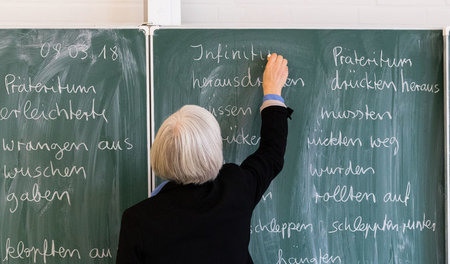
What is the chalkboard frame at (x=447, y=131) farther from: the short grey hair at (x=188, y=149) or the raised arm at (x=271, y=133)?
the short grey hair at (x=188, y=149)

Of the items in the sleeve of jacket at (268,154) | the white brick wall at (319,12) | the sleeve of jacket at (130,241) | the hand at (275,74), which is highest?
the white brick wall at (319,12)

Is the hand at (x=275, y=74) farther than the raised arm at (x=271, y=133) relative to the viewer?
Yes

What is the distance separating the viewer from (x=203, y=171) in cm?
112

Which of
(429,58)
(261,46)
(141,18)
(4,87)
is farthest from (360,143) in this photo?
(4,87)

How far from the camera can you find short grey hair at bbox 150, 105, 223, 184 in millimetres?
1089

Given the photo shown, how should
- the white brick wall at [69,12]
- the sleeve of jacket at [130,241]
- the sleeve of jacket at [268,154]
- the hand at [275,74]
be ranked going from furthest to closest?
1. the white brick wall at [69,12]
2. the hand at [275,74]
3. the sleeve of jacket at [268,154]
4. the sleeve of jacket at [130,241]

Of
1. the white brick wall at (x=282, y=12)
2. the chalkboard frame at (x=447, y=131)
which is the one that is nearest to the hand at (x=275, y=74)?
the white brick wall at (x=282, y=12)

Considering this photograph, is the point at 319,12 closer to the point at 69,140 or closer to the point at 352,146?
the point at 352,146

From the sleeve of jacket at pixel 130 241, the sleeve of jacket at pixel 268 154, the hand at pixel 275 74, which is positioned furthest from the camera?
the hand at pixel 275 74

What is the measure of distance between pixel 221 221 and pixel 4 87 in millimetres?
1032

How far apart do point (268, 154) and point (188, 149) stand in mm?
372

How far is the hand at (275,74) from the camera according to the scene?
4.90 feet

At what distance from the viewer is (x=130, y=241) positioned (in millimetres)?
1097

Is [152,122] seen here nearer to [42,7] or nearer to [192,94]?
[192,94]
